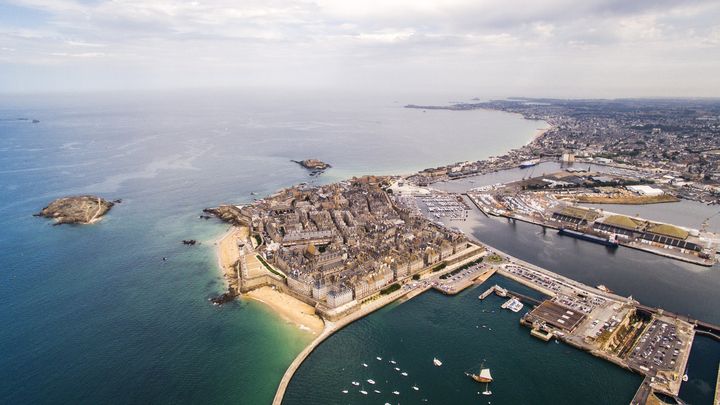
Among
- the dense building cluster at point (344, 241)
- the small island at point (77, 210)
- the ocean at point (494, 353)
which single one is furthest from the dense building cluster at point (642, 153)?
the small island at point (77, 210)

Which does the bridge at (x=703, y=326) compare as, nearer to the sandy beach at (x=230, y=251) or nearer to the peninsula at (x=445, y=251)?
the peninsula at (x=445, y=251)

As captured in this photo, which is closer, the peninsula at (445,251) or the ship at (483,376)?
the ship at (483,376)

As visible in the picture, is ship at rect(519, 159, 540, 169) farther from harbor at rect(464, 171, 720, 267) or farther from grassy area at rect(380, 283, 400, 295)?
grassy area at rect(380, 283, 400, 295)

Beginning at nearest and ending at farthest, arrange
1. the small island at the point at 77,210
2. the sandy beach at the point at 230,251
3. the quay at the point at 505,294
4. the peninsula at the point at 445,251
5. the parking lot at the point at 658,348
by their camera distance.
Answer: the parking lot at the point at 658,348 → the peninsula at the point at 445,251 → the quay at the point at 505,294 → the sandy beach at the point at 230,251 → the small island at the point at 77,210

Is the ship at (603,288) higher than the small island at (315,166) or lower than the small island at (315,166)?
lower

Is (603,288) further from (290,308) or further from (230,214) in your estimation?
(230,214)

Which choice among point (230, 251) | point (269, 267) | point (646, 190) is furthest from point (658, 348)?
point (646, 190)

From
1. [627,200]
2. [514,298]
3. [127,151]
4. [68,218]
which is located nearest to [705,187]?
[627,200]
